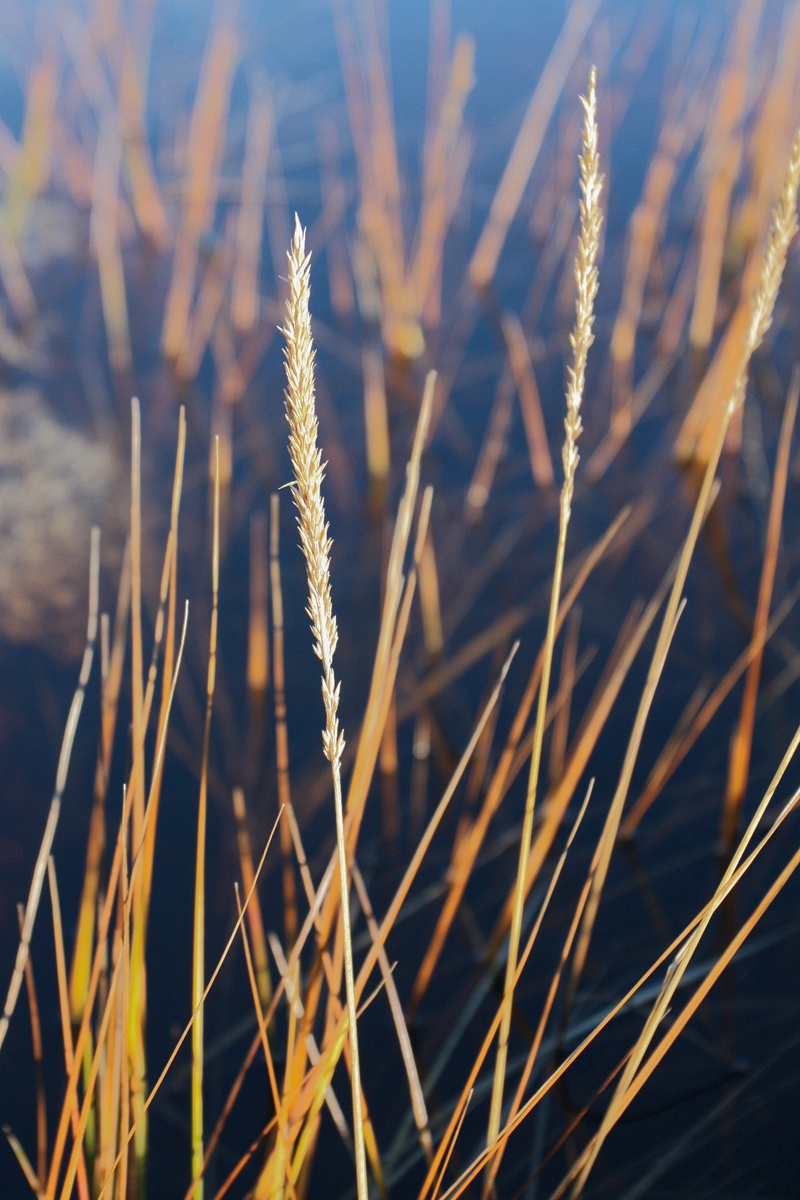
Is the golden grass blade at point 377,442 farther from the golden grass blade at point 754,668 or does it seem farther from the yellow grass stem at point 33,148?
the yellow grass stem at point 33,148

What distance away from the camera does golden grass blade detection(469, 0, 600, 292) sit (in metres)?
2.17

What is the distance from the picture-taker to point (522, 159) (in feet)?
7.75

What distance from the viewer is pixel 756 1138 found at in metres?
0.82

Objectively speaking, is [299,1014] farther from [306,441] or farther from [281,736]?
[306,441]

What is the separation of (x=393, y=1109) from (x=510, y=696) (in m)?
0.56

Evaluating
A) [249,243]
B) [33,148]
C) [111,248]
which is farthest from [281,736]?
[33,148]

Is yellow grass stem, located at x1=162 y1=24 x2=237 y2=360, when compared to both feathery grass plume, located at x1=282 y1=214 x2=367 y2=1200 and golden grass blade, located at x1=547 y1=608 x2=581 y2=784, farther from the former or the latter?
feathery grass plume, located at x1=282 y1=214 x2=367 y2=1200

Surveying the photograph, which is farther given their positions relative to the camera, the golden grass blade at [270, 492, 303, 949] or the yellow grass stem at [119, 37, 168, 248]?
the yellow grass stem at [119, 37, 168, 248]

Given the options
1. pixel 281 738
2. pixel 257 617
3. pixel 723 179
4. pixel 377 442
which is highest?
pixel 723 179

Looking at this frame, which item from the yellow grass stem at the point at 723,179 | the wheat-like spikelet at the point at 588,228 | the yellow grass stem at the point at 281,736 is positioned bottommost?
the yellow grass stem at the point at 281,736

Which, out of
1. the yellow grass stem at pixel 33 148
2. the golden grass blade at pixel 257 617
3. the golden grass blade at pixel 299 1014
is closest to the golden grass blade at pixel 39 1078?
the golden grass blade at pixel 299 1014

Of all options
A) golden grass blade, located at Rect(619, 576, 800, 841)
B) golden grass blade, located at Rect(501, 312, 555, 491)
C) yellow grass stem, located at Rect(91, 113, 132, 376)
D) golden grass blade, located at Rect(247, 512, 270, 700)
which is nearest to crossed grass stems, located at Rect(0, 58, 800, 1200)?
golden grass blade, located at Rect(619, 576, 800, 841)

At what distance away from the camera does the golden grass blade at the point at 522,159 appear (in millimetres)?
2174

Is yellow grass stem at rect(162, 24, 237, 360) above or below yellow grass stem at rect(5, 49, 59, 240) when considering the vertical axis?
below
